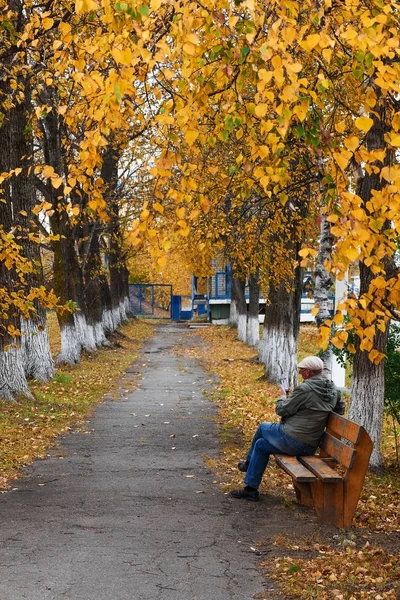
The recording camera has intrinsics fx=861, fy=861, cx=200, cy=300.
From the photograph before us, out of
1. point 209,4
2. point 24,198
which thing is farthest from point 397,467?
point 24,198

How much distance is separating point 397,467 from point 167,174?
7.11 meters

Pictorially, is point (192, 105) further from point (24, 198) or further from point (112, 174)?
point (112, 174)

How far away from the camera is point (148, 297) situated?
69.4 meters

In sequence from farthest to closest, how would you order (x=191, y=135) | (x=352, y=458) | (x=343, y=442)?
(x=343, y=442), (x=352, y=458), (x=191, y=135)

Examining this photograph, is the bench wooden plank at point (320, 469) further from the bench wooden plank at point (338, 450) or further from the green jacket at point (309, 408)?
the green jacket at point (309, 408)

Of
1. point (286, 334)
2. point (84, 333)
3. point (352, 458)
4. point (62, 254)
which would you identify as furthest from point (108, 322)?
point (352, 458)

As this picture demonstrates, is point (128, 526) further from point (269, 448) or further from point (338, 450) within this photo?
point (338, 450)

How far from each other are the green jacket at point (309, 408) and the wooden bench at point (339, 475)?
222 millimetres

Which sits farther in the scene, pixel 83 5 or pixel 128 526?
pixel 128 526

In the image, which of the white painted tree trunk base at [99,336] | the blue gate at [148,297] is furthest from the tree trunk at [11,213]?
the blue gate at [148,297]

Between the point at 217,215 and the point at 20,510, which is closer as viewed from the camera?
the point at 20,510

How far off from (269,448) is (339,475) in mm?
1181

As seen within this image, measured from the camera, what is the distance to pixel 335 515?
772 cm

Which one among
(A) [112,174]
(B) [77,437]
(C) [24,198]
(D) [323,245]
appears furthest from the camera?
Answer: (A) [112,174]
